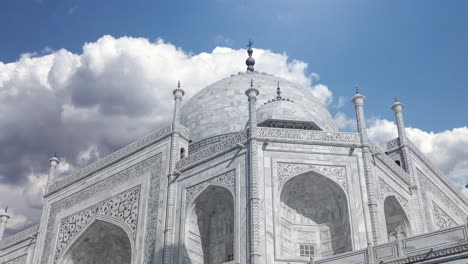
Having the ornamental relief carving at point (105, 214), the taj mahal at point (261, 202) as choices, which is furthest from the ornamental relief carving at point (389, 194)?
the ornamental relief carving at point (105, 214)

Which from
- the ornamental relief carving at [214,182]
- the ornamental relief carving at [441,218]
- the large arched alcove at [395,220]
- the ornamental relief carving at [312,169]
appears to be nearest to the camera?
the ornamental relief carving at [312,169]

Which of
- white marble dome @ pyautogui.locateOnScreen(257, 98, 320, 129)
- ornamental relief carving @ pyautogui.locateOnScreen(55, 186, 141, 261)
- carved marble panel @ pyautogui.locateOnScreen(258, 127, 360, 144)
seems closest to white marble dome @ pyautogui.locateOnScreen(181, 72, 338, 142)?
white marble dome @ pyautogui.locateOnScreen(257, 98, 320, 129)

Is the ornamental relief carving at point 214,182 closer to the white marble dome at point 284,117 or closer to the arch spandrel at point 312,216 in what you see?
the arch spandrel at point 312,216

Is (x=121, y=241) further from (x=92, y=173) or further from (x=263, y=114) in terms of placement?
(x=263, y=114)

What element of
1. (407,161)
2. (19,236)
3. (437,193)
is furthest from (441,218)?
(19,236)

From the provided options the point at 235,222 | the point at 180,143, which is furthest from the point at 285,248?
the point at 180,143

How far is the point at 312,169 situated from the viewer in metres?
15.0

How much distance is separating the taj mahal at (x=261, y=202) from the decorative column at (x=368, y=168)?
0.03 metres

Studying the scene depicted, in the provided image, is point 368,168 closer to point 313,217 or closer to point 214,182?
point 313,217

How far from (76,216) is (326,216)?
876cm

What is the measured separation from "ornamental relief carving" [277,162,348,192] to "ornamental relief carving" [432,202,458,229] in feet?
15.2

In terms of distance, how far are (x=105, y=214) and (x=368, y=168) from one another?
8.38m

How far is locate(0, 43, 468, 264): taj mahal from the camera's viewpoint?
1393 centimetres

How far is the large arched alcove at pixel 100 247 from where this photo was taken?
59.7 feet
